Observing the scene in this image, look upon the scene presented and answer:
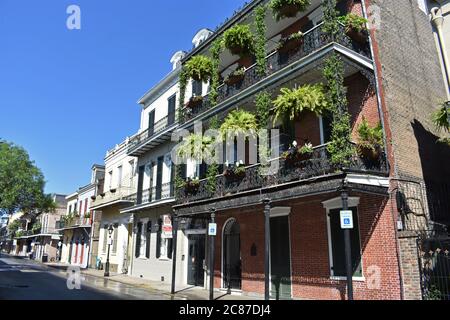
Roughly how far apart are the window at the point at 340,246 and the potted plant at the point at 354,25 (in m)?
5.25

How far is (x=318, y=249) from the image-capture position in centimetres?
1177

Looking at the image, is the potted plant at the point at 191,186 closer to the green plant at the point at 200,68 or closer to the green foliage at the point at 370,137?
the green plant at the point at 200,68

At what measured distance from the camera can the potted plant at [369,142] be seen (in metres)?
10.1

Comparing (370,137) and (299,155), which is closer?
(370,137)

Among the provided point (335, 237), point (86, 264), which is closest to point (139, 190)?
point (86, 264)

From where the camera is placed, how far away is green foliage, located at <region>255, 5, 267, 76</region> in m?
13.6

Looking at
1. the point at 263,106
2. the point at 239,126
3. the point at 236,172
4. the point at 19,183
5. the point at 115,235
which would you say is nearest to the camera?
the point at 263,106

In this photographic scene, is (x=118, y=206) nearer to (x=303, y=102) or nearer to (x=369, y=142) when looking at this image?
(x=303, y=102)

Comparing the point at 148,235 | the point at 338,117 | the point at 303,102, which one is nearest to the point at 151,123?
the point at 148,235

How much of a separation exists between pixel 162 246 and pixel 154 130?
23.7 feet

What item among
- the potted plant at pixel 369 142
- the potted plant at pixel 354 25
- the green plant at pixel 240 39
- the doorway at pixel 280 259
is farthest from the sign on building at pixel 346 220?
the green plant at pixel 240 39

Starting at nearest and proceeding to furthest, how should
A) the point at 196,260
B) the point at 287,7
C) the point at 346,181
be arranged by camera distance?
1. the point at 346,181
2. the point at 287,7
3. the point at 196,260

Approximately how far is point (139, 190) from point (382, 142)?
16732mm
